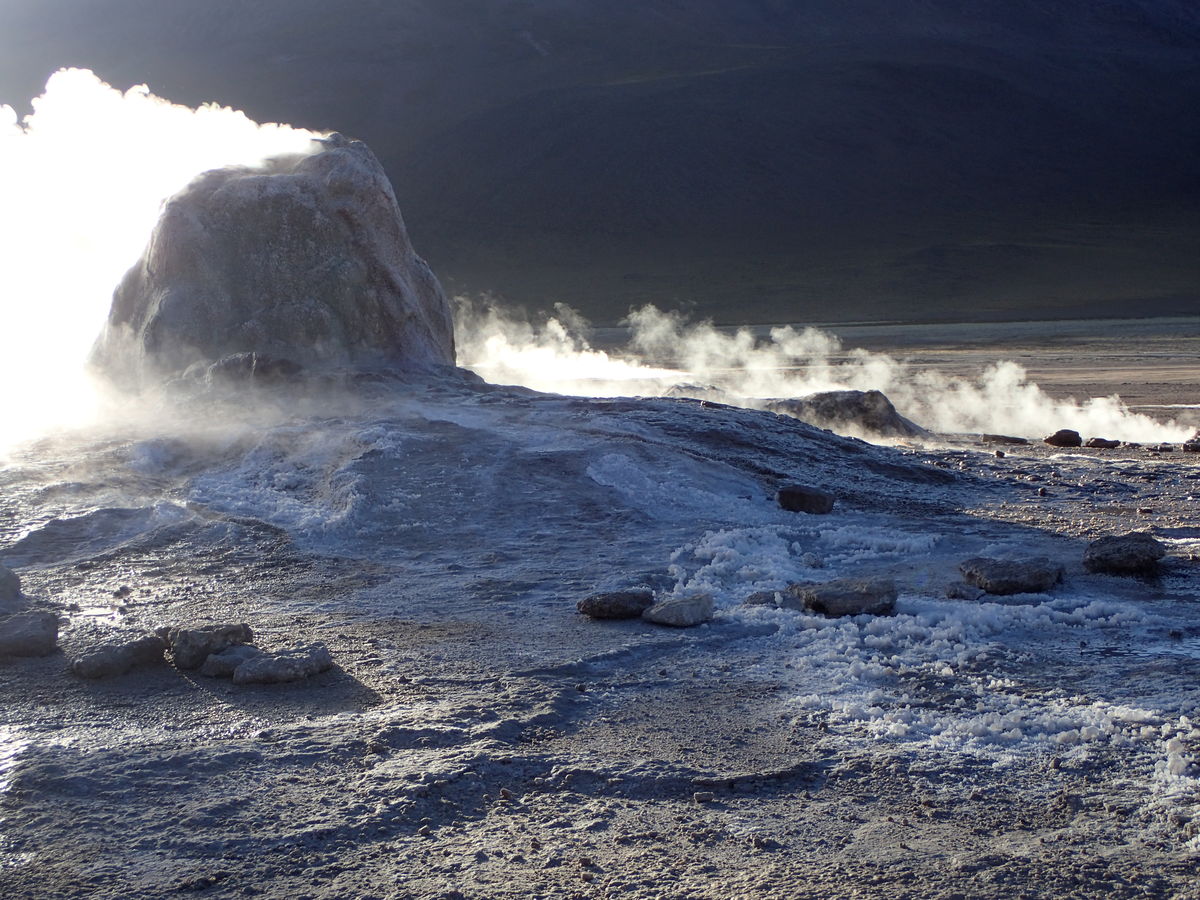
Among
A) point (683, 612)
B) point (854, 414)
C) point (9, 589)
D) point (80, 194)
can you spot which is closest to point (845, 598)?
point (683, 612)

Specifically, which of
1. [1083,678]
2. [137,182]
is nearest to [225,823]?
[1083,678]

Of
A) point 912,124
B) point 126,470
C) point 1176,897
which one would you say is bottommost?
point 1176,897

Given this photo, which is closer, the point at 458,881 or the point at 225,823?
the point at 458,881

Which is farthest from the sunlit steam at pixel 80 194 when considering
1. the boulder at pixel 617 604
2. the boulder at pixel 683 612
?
the boulder at pixel 683 612

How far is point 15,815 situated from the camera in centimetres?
368

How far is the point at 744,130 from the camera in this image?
6000cm

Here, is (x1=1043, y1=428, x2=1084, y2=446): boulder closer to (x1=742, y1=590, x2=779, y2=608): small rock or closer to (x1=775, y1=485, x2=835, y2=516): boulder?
(x1=775, y1=485, x2=835, y2=516): boulder

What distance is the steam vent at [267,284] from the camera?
9.67m

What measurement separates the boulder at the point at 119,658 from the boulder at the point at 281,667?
16.7 inches

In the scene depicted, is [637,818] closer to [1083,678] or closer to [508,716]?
[508,716]

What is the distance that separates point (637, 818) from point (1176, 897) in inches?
55.0

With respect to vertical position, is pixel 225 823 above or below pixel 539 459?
below

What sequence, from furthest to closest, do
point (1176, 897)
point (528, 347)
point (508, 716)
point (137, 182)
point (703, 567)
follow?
point (528, 347), point (137, 182), point (703, 567), point (508, 716), point (1176, 897)

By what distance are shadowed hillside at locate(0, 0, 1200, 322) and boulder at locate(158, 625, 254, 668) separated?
98.9 ft
